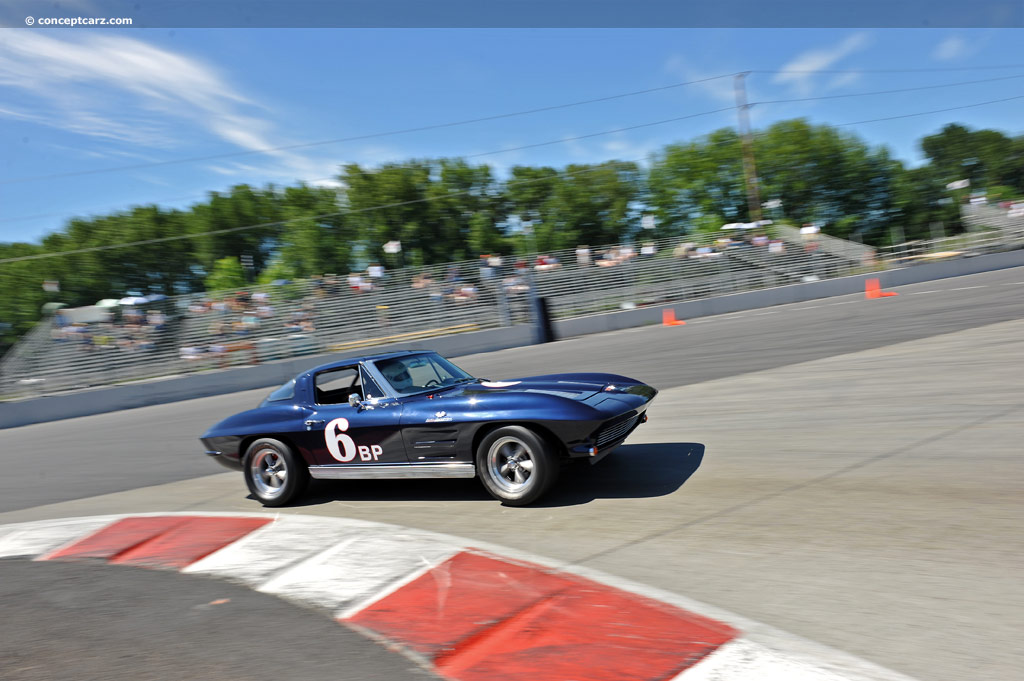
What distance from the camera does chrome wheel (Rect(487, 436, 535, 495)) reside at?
5844 mm

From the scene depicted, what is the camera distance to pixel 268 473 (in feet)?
23.4

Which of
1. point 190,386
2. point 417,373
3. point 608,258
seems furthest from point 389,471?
point 608,258

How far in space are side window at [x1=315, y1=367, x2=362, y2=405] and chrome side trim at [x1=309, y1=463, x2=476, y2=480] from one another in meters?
0.62

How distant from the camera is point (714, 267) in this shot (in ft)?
99.8

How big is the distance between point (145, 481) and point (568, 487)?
17.9 feet

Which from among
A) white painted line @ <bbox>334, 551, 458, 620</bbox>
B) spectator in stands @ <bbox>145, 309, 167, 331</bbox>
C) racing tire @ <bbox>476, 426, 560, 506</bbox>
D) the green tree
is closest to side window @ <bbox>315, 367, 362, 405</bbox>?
racing tire @ <bbox>476, 426, 560, 506</bbox>

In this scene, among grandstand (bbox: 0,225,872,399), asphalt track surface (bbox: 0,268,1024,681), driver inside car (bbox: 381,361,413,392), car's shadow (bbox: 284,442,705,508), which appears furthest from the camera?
grandstand (bbox: 0,225,872,399)

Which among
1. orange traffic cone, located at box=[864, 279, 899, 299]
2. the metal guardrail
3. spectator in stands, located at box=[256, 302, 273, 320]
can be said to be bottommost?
orange traffic cone, located at box=[864, 279, 899, 299]

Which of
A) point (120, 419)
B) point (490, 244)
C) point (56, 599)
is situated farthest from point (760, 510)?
point (490, 244)

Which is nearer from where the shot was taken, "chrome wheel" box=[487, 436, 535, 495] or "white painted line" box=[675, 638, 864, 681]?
"white painted line" box=[675, 638, 864, 681]

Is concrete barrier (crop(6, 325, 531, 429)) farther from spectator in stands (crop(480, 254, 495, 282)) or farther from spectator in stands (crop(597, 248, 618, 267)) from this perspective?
spectator in stands (crop(597, 248, 618, 267))

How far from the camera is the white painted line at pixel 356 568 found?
459 cm

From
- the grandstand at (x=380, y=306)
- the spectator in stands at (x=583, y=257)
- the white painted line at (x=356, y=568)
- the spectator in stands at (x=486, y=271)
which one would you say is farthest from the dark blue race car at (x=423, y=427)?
the spectator in stands at (x=583, y=257)

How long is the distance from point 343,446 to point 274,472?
2.93 feet
